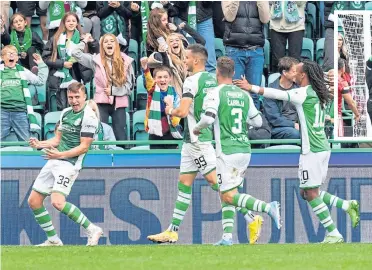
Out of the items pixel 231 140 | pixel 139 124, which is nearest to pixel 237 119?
pixel 231 140

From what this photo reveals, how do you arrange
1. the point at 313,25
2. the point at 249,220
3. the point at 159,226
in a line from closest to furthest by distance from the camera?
the point at 249,220, the point at 159,226, the point at 313,25

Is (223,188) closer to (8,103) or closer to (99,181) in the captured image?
(99,181)

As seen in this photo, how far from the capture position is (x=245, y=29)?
56.0 feet

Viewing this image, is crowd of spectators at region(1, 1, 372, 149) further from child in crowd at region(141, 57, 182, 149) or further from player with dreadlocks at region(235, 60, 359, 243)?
player with dreadlocks at region(235, 60, 359, 243)

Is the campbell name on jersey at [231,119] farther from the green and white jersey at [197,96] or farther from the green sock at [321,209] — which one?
the green sock at [321,209]

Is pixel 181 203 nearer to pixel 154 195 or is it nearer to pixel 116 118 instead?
pixel 154 195

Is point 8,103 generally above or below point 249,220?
above

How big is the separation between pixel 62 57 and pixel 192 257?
5.99 metres

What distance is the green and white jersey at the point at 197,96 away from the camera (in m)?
13.6

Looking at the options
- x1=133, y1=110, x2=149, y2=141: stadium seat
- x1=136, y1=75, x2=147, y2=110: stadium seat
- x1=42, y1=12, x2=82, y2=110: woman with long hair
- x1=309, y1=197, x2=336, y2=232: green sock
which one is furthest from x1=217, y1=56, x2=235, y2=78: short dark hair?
x1=42, y1=12, x2=82, y2=110: woman with long hair

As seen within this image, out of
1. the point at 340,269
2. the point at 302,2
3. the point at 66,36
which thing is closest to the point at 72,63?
the point at 66,36

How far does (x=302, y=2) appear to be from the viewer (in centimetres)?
1766

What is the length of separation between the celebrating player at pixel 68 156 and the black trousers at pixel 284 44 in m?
4.51

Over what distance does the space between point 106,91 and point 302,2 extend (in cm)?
305
